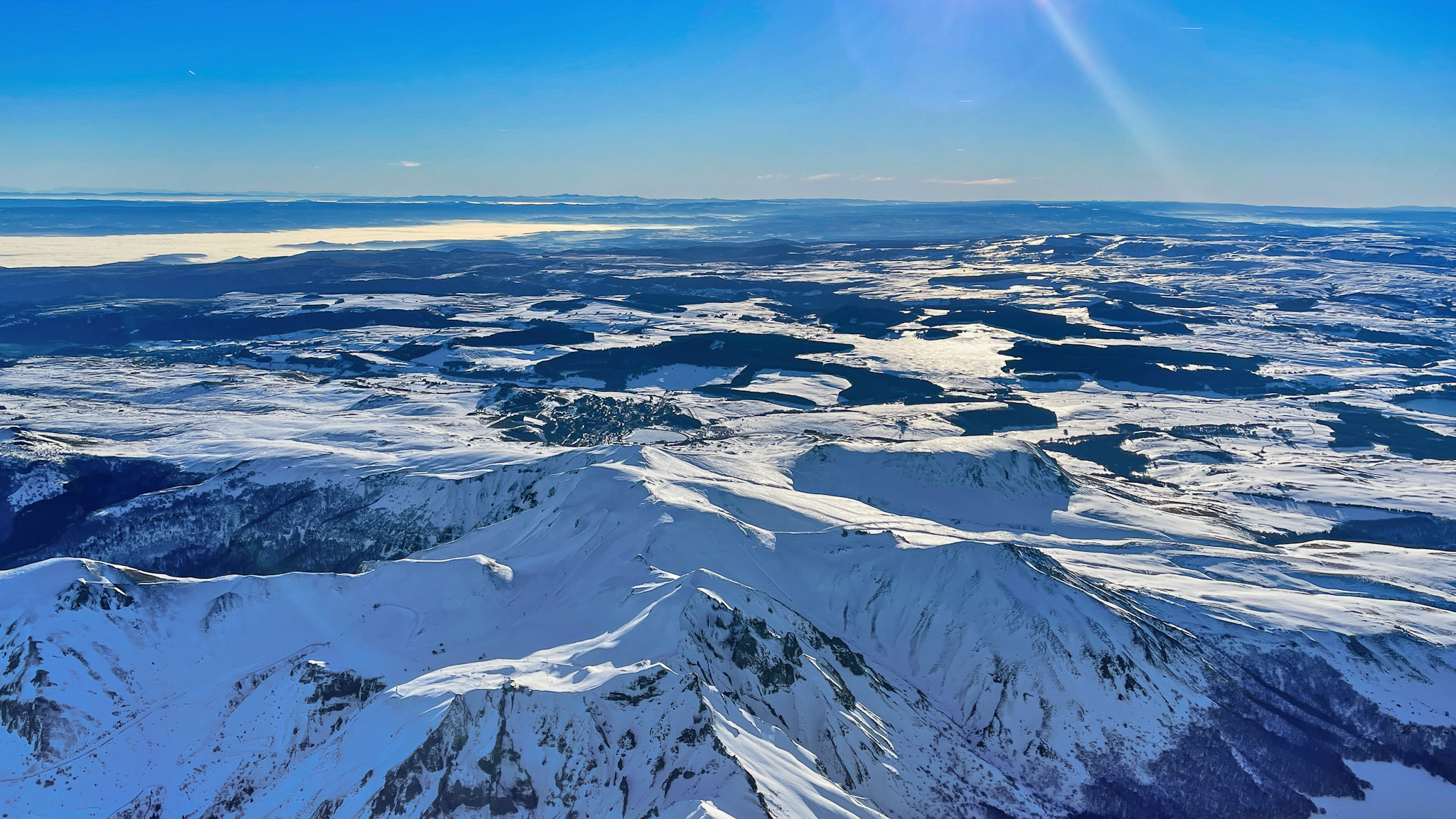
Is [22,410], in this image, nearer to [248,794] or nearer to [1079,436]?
[248,794]

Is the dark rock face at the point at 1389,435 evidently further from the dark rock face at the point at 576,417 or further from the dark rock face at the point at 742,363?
the dark rock face at the point at 576,417

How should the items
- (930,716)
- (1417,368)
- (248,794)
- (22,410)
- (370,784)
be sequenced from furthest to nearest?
(1417,368) < (22,410) < (930,716) < (248,794) < (370,784)

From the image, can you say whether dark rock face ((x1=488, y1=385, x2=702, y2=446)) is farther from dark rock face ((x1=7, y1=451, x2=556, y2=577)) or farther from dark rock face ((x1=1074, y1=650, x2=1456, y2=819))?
dark rock face ((x1=1074, y1=650, x2=1456, y2=819))

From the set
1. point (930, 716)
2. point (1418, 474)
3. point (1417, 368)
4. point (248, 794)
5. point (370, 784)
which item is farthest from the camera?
point (1417, 368)

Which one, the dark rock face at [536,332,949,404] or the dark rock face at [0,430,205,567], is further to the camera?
the dark rock face at [536,332,949,404]

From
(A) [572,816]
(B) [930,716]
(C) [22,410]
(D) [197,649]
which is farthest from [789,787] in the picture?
(C) [22,410]

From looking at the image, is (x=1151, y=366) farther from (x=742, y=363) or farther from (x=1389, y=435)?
(x=742, y=363)

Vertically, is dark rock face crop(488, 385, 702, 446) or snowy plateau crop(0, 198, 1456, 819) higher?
snowy plateau crop(0, 198, 1456, 819)

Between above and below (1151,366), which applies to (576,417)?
below

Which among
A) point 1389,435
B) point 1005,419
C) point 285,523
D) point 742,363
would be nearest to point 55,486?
point 285,523

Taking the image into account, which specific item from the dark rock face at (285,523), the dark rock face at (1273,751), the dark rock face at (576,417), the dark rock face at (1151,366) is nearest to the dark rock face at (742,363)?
the dark rock face at (576,417)

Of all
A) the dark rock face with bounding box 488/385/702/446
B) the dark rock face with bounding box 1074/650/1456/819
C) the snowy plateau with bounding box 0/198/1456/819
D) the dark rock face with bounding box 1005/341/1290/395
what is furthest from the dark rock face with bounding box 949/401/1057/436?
the dark rock face with bounding box 1074/650/1456/819
